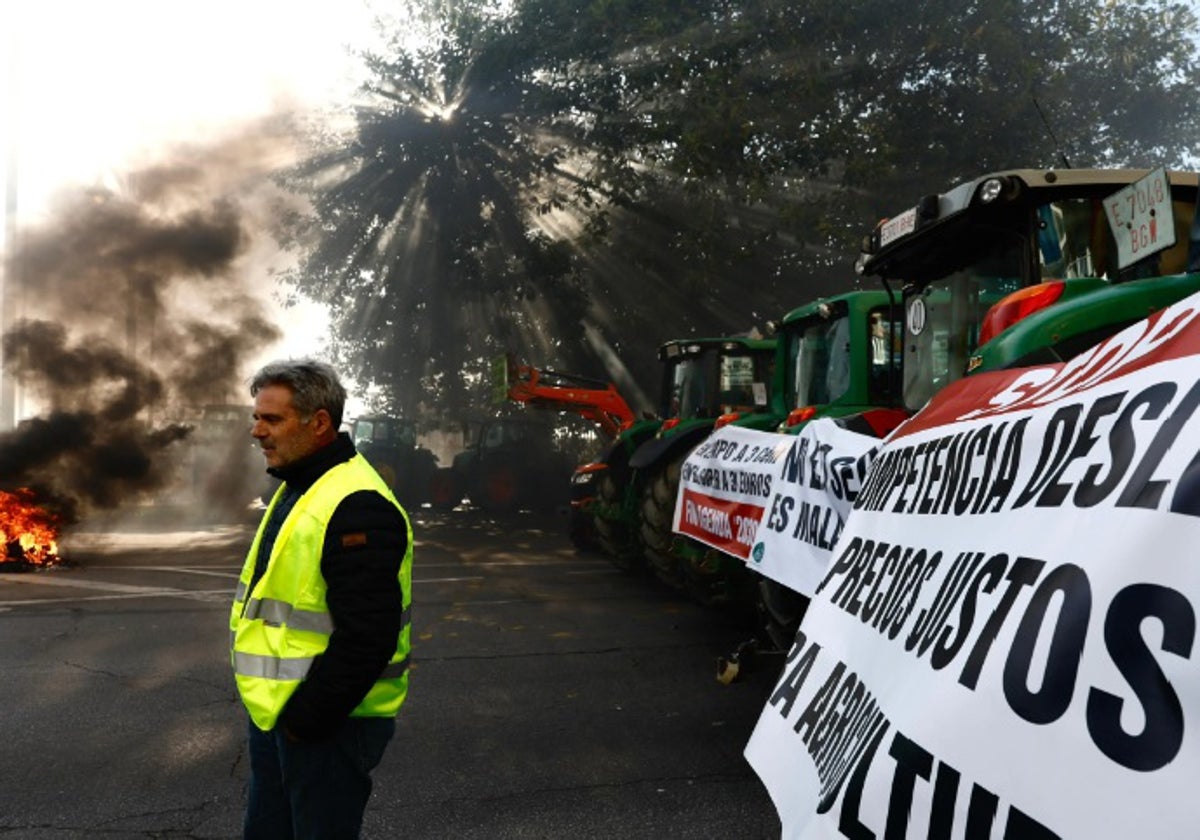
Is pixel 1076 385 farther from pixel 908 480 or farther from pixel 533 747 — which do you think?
pixel 533 747

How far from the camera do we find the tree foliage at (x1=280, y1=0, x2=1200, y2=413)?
54.3ft

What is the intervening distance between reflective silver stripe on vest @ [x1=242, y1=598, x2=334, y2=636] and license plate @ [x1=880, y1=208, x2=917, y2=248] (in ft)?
12.6

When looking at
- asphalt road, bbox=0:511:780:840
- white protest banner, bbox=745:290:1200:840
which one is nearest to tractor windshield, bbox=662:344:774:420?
asphalt road, bbox=0:511:780:840

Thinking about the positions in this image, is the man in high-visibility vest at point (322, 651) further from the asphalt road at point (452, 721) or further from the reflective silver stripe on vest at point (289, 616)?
the asphalt road at point (452, 721)

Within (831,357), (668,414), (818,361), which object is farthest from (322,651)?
(668,414)

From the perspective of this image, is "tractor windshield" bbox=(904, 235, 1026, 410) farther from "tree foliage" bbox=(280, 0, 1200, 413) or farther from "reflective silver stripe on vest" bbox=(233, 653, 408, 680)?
"tree foliage" bbox=(280, 0, 1200, 413)

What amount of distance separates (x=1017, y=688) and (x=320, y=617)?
184 centimetres

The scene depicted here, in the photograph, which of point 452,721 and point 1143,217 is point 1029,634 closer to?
point 1143,217

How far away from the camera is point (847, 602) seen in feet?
7.70

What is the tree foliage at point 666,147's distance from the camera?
16562 millimetres

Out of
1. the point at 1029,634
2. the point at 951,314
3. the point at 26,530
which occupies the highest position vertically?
the point at 951,314

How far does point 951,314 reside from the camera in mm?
5898

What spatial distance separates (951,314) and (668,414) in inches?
285

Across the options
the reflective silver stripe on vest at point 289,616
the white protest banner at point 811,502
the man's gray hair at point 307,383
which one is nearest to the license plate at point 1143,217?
the white protest banner at point 811,502
